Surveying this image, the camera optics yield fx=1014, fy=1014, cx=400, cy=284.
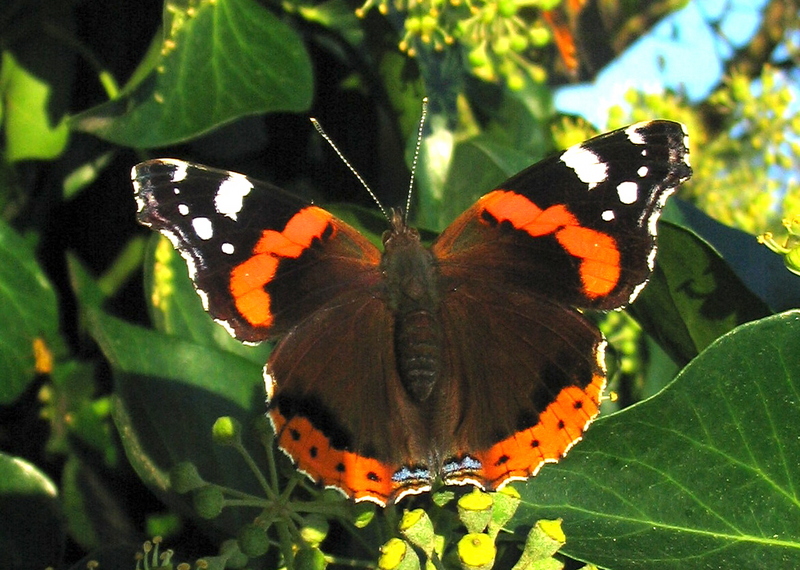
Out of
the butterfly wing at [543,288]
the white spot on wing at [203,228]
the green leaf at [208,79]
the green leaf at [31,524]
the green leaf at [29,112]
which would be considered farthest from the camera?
the green leaf at [29,112]

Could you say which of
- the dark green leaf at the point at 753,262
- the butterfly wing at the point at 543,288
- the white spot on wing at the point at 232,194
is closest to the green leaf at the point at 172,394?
the white spot on wing at the point at 232,194

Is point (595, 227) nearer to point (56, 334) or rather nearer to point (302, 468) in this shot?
point (302, 468)

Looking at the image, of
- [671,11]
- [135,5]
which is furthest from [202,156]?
[671,11]

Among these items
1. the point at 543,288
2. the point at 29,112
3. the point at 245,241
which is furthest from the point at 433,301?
the point at 29,112

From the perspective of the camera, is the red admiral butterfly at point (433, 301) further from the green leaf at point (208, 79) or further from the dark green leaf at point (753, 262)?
the green leaf at point (208, 79)

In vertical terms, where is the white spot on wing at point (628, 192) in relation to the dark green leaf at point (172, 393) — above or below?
above

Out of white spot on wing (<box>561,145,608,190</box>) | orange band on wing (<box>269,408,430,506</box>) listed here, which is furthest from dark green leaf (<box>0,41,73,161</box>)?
white spot on wing (<box>561,145,608,190</box>)

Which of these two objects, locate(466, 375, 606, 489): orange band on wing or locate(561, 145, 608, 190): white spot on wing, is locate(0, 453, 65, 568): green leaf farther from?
locate(561, 145, 608, 190): white spot on wing
